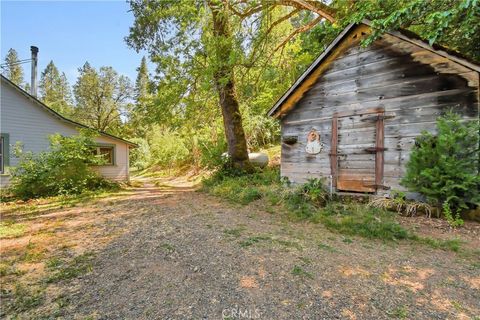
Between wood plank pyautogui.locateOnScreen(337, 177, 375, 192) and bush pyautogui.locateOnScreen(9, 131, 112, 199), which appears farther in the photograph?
bush pyautogui.locateOnScreen(9, 131, 112, 199)

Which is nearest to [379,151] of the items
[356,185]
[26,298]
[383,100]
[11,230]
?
[356,185]

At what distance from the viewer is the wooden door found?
6.60 metres

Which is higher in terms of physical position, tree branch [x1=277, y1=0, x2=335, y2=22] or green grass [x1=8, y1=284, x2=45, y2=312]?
tree branch [x1=277, y1=0, x2=335, y2=22]

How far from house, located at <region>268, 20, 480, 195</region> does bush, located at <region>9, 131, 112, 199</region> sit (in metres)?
8.89

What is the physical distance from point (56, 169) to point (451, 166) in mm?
13243

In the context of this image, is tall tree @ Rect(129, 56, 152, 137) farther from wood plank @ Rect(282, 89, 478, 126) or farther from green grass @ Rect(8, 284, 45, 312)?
green grass @ Rect(8, 284, 45, 312)

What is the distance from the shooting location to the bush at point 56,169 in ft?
33.8

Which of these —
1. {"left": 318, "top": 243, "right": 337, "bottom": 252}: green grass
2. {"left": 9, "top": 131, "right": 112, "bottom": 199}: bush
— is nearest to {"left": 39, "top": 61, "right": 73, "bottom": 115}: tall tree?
{"left": 9, "top": 131, "right": 112, "bottom": 199}: bush

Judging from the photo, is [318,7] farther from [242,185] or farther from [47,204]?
[47,204]

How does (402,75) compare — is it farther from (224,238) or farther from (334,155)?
(224,238)

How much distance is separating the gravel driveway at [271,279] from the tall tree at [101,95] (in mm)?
27246

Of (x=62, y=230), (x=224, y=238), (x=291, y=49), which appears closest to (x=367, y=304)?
(x=224, y=238)

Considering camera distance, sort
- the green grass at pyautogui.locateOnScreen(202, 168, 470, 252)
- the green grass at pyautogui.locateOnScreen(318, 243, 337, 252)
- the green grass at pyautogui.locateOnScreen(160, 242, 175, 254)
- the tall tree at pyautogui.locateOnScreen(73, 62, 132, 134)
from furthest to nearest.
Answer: the tall tree at pyautogui.locateOnScreen(73, 62, 132, 134)
the green grass at pyautogui.locateOnScreen(202, 168, 470, 252)
the green grass at pyautogui.locateOnScreen(160, 242, 175, 254)
the green grass at pyautogui.locateOnScreen(318, 243, 337, 252)

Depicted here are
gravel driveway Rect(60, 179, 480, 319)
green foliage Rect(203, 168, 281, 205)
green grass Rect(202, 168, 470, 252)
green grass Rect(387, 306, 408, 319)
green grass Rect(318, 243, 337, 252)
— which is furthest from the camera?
green foliage Rect(203, 168, 281, 205)
